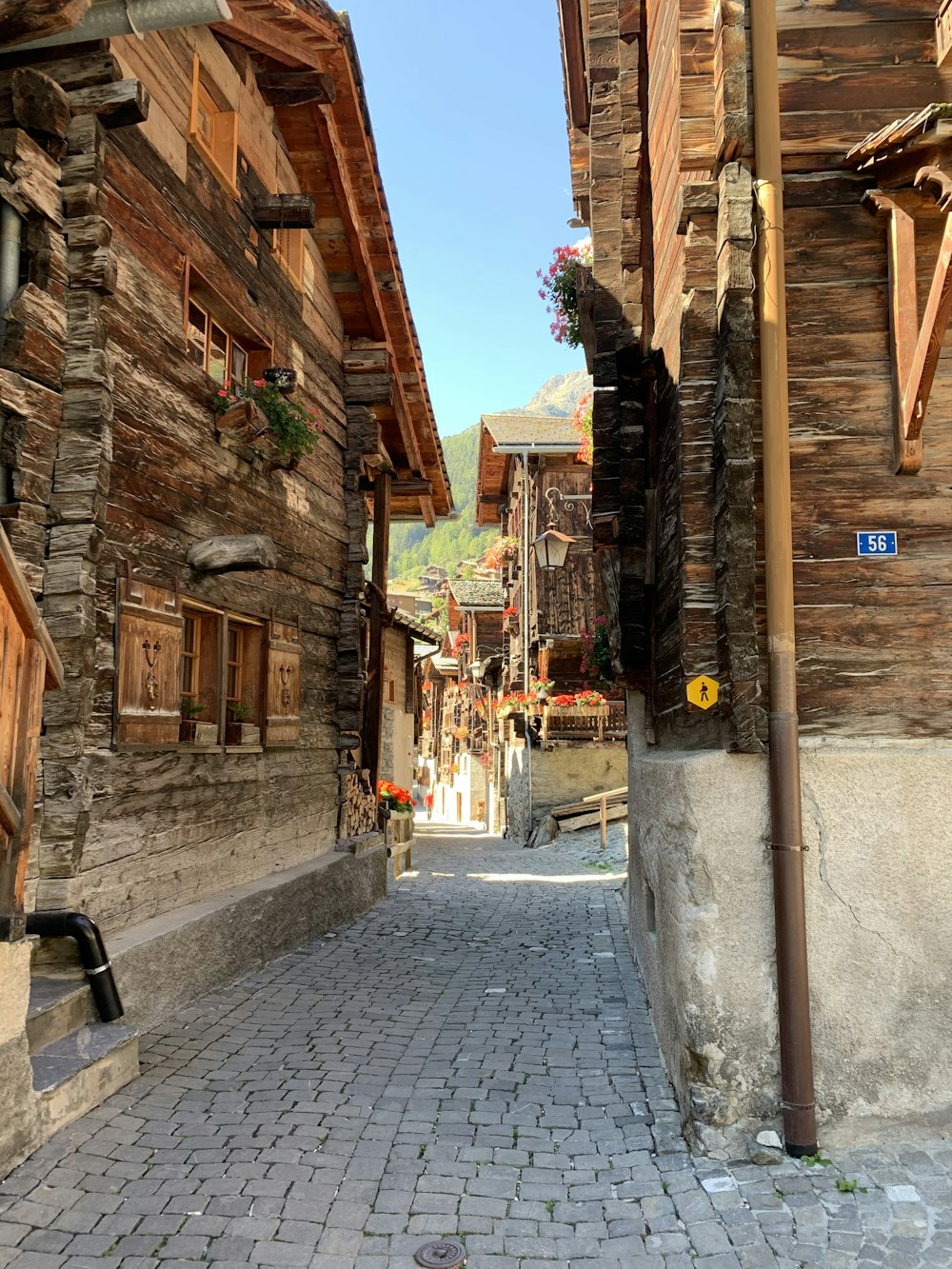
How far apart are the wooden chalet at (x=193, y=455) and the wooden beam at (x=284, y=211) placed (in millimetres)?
25

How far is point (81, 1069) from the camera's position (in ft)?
13.5

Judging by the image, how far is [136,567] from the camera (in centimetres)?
558

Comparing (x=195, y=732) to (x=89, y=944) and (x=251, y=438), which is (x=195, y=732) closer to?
(x=89, y=944)

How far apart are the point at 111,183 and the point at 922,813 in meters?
5.24

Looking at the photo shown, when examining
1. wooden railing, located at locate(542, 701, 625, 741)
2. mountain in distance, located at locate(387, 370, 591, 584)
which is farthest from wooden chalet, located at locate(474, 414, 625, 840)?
mountain in distance, located at locate(387, 370, 591, 584)

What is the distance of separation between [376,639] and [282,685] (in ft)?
11.1

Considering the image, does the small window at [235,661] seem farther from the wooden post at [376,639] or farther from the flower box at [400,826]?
the flower box at [400,826]

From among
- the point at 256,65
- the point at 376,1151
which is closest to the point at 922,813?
the point at 376,1151

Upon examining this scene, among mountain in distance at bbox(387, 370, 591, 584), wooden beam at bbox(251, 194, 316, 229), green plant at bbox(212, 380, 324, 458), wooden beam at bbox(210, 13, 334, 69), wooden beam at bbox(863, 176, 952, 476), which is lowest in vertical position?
wooden beam at bbox(863, 176, 952, 476)

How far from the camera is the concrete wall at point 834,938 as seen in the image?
375 centimetres

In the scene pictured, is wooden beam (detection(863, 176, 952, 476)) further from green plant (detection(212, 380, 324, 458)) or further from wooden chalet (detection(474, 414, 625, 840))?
wooden chalet (detection(474, 414, 625, 840))

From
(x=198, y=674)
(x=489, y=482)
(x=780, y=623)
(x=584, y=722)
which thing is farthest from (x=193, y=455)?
(x=489, y=482)

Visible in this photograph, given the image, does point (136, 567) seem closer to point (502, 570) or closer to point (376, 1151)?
point (376, 1151)

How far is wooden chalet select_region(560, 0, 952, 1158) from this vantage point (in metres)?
3.78
